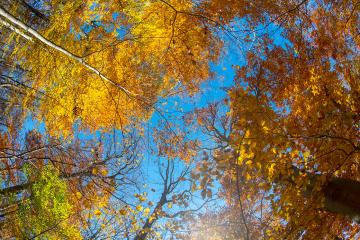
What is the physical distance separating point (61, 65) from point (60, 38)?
67 centimetres

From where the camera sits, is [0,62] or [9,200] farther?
[0,62]

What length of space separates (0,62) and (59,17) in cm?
332

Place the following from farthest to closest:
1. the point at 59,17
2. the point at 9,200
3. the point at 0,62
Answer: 1. the point at 0,62
2. the point at 59,17
3. the point at 9,200

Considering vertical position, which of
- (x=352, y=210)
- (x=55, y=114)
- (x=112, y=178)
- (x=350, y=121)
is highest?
(x=55, y=114)

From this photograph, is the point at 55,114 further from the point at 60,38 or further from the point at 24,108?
the point at 60,38

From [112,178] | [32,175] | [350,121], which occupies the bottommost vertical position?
[350,121]

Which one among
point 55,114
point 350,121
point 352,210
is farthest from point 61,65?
point 350,121

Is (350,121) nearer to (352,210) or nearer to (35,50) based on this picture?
(352,210)

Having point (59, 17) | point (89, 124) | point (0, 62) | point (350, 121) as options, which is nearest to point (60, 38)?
point (59, 17)

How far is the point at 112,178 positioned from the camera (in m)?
8.02

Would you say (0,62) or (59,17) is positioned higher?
(0,62)

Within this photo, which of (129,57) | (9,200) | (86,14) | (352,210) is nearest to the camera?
(352,210)

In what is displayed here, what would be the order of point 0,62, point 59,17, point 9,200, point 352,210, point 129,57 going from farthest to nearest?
point 129,57 → point 0,62 → point 59,17 → point 9,200 → point 352,210

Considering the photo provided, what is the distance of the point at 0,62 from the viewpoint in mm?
8547
